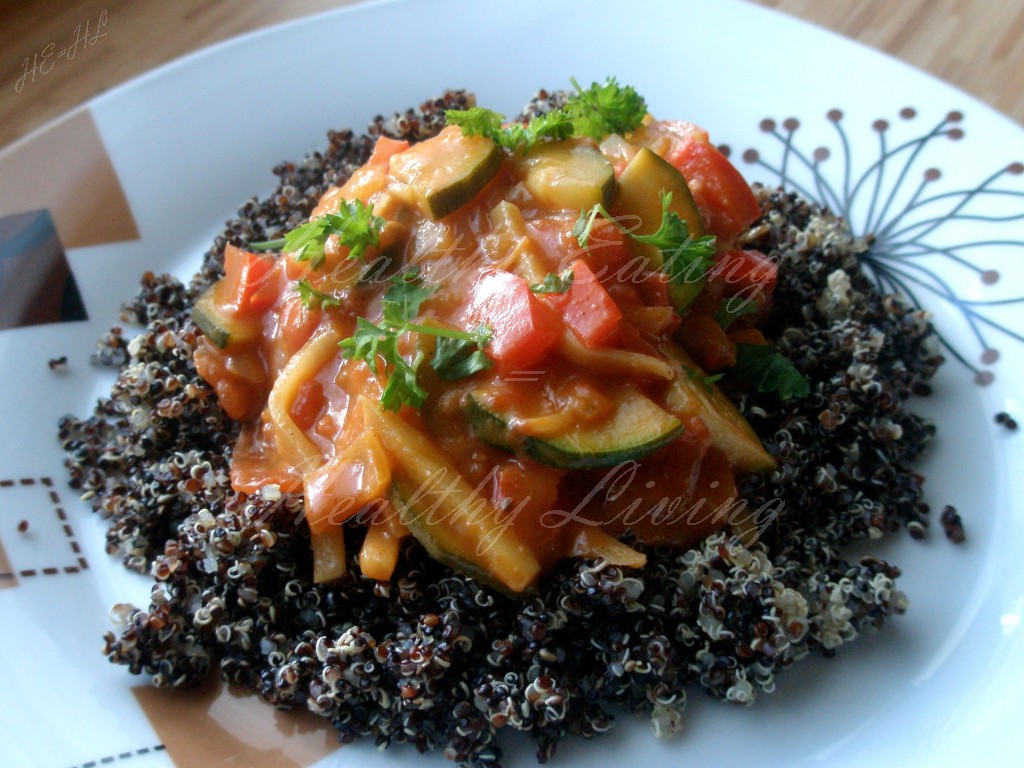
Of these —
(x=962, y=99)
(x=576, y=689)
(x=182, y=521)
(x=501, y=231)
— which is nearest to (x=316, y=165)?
(x=501, y=231)

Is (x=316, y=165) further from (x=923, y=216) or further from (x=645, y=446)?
(x=923, y=216)

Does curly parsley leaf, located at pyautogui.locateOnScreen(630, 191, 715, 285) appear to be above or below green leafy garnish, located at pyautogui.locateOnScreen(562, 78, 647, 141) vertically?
below

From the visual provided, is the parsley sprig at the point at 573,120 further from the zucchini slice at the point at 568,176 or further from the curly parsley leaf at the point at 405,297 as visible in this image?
the curly parsley leaf at the point at 405,297

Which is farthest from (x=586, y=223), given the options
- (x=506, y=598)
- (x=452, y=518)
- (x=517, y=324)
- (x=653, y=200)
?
(x=506, y=598)

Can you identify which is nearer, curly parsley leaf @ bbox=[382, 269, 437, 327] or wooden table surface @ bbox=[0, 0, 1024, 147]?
curly parsley leaf @ bbox=[382, 269, 437, 327]

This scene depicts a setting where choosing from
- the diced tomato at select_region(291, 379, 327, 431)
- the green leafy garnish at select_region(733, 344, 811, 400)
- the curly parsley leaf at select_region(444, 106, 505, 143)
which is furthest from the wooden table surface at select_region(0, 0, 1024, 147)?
the diced tomato at select_region(291, 379, 327, 431)

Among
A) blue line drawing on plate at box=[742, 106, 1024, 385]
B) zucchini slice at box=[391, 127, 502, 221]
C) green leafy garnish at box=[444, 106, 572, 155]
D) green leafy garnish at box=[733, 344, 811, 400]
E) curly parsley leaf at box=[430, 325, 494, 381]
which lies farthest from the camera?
blue line drawing on plate at box=[742, 106, 1024, 385]

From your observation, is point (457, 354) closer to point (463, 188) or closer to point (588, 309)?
point (588, 309)

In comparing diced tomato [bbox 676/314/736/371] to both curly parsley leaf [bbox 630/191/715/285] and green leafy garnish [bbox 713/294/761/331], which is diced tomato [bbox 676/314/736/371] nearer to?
green leafy garnish [bbox 713/294/761/331]
